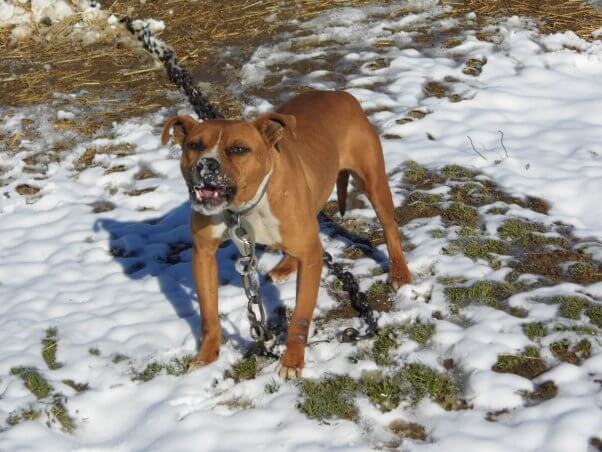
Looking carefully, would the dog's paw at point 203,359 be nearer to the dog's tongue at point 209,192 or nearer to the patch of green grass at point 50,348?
the patch of green grass at point 50,348

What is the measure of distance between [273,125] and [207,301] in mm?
1080

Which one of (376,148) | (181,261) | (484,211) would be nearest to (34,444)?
(181,261)

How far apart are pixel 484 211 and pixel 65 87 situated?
16.2 ft

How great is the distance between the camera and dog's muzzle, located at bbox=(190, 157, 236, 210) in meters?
3.78

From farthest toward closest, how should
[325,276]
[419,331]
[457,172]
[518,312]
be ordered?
[457,172] → [325,276] → [518,312] → [419,331]

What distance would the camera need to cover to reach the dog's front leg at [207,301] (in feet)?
14.6

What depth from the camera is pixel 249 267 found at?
4.34 meters

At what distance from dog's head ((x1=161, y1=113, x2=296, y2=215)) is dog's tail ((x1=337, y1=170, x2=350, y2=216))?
1.55 meters

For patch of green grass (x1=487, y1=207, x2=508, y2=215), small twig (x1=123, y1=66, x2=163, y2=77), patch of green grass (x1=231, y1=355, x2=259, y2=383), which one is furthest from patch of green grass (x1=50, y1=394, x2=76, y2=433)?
small twig (x1=123, y1=66, x2=163, y2=77)

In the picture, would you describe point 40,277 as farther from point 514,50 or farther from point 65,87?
point 514,50

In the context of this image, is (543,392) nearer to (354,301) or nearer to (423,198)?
(354,301)

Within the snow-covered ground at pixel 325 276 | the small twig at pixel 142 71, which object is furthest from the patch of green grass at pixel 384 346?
the small twig at pixel 142 71

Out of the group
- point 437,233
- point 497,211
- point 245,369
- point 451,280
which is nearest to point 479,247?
point 437,233

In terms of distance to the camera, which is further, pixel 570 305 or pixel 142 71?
pixel 142 71
